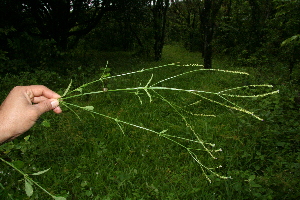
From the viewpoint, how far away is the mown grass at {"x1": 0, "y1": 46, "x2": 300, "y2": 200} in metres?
3.10

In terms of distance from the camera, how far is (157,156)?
389 cm

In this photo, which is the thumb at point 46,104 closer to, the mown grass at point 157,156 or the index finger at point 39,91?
the index finger at point 39,91

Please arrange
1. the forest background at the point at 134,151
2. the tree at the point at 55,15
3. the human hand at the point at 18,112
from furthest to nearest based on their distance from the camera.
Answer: the tree at the point at 55,15, the forest background at the point at 134,151, the human hand at the point at 18,112

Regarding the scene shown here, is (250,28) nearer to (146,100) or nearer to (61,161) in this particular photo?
(146,100)

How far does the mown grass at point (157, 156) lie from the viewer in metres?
3.10

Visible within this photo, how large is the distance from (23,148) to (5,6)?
6.54 meters

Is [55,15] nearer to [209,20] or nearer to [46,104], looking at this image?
[209,20]

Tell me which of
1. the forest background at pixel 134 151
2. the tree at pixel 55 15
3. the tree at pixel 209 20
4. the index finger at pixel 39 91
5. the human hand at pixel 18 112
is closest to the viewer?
the human hand at pixel 18 112

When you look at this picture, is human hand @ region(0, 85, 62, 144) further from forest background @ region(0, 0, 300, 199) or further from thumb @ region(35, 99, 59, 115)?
forest background @ region(0, 0, 300, 199)

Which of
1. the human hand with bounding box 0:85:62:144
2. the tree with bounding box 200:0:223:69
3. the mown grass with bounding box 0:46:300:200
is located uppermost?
the tree with bounding box 200:0:223:69

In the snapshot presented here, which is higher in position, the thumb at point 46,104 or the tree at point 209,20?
the tree at point 209,20

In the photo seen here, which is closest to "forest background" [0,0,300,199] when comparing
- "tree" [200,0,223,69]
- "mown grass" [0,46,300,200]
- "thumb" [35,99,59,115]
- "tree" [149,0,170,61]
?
"mown grass" [0,46,300,200]

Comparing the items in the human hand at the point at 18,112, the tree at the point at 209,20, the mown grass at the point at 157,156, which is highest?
the tree at the point at 209,20

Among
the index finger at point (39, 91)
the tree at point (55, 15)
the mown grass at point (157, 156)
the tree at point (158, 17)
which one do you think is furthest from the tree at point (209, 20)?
the index finger at point (39, 91)
